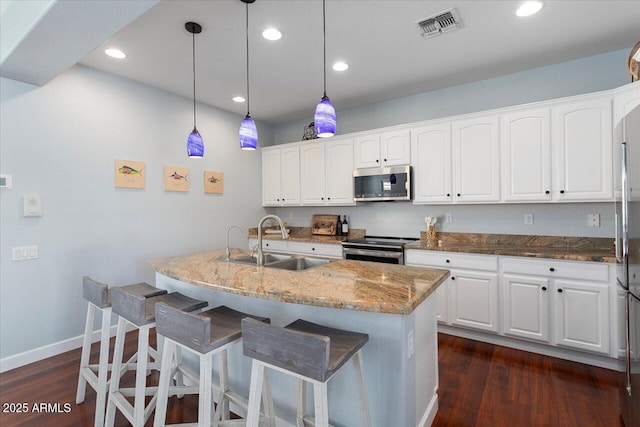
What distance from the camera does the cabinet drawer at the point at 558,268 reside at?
244 centimetres

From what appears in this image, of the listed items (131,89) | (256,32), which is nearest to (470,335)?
(256,32)

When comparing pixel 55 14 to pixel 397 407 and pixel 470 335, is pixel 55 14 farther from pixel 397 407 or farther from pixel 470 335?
pixel 470 335

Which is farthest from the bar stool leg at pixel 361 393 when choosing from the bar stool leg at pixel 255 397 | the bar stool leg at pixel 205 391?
the bar stool leg at pixel 205 391

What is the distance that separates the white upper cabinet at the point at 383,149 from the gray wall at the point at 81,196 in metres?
2.07

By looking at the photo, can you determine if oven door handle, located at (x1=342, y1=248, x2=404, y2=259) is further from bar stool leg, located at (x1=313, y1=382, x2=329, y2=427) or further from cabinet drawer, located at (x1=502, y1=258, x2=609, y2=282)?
bar stool leg, located at (x1=313, y1=382, x2=329, y2=427)

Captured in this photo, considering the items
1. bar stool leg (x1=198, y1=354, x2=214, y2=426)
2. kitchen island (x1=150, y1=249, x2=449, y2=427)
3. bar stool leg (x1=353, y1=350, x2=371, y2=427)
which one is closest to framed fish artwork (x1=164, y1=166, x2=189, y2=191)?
kitchen island (x1=150, y1=249, x2=449, y2=427)

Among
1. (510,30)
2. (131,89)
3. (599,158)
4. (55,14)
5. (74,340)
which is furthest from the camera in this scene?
(131,89)

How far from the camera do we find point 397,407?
1518 millimetres

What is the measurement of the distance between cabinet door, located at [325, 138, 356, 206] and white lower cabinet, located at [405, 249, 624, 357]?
1.36m

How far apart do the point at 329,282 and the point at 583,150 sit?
2.62 metres

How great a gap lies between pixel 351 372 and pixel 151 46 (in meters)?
2.96

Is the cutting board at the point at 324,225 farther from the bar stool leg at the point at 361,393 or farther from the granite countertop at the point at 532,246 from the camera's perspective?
the bar stool leg at the point at 361,393

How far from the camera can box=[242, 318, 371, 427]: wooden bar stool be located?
1.16 meters

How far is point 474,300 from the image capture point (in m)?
2.96
